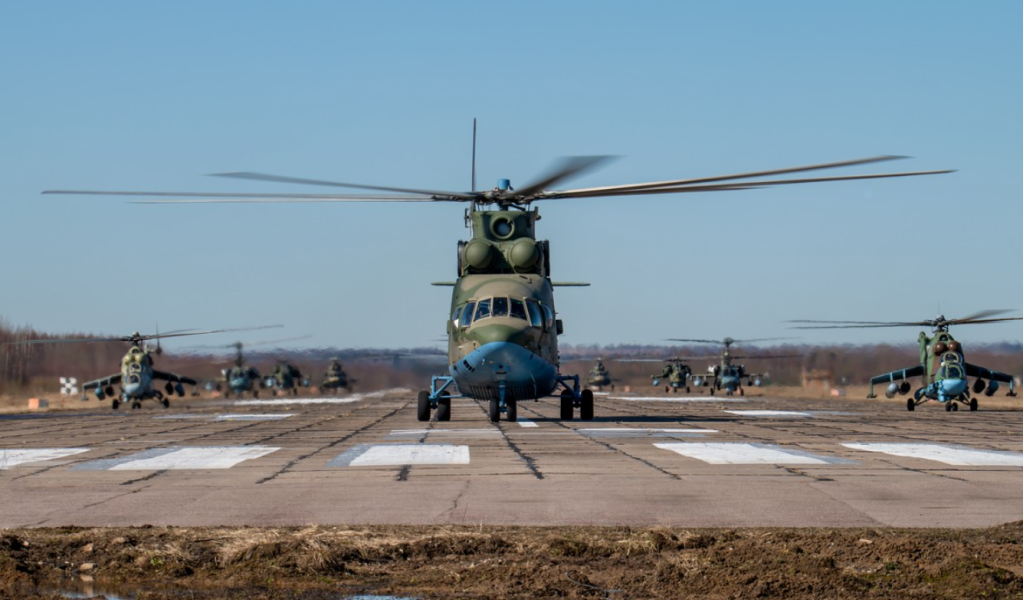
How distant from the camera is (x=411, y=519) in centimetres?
1078

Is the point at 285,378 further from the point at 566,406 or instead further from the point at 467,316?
the point at 467,316

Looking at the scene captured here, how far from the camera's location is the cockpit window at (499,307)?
28688 millimetres

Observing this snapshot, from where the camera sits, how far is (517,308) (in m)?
28.9

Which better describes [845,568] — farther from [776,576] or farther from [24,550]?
[24,550]

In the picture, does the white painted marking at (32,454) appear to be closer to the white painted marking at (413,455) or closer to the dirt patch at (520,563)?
the white painted marking at (413,455)

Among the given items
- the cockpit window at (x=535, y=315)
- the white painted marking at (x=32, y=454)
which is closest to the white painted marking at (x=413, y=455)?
the white painted marking at (x=32, y=454)

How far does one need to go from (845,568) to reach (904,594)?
2.24 ft

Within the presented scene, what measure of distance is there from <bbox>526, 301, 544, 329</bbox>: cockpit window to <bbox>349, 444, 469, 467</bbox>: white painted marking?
8.15m

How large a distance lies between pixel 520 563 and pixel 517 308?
68.1 feet

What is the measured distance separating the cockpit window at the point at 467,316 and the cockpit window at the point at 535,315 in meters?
1.38

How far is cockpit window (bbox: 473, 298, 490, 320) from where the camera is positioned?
2883 centimetres

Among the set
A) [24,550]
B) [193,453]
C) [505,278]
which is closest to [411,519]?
[24,550]

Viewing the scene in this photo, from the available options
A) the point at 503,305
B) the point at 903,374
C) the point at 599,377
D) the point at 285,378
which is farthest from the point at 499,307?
the point at 599,377

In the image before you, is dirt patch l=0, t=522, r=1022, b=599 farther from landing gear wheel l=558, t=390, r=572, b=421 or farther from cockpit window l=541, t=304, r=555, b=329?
landing gear wheel l=558, t=390, r=572, b=421
